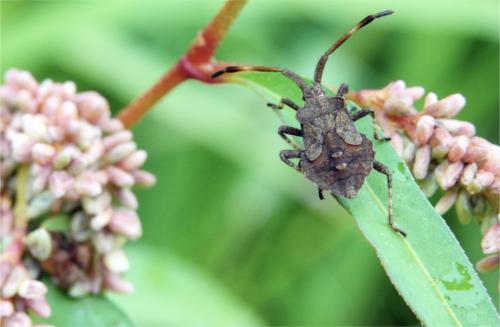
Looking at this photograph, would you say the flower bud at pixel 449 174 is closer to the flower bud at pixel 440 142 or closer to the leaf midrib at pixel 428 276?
the flower bud at pixel 440 142

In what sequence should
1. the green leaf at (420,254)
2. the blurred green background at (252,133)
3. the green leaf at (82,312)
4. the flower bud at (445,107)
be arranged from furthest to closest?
the blurred green background at (252,133) < the green leaf at (82,312) < the flower bud at (445,107) < the green leaf at (420,254)

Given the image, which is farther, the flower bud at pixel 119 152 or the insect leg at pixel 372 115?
the flower bud at pixel 119 152

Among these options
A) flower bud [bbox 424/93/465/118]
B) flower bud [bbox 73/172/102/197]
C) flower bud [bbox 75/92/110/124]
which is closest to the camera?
flower bud [bbox 424/93/465/118]

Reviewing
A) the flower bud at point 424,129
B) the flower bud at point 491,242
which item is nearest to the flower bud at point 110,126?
the flower bud at point 424,129

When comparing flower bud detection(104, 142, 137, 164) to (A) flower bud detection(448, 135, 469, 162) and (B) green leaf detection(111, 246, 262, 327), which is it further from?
(B) green leaf detection(111, 246, 262, 327)

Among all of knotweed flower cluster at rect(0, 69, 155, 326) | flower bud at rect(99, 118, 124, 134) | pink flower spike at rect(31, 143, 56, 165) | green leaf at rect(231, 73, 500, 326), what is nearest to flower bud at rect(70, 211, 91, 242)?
knotweed flower cluster at rect(0, 69, 155, 326)

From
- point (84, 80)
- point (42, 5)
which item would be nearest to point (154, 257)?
point (84, 80)

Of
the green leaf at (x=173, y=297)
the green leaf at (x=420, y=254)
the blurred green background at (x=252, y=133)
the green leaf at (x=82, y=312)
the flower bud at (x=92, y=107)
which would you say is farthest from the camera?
the blurred green background at (x=252, y=133)

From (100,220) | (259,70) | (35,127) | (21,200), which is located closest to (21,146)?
(35,127)
